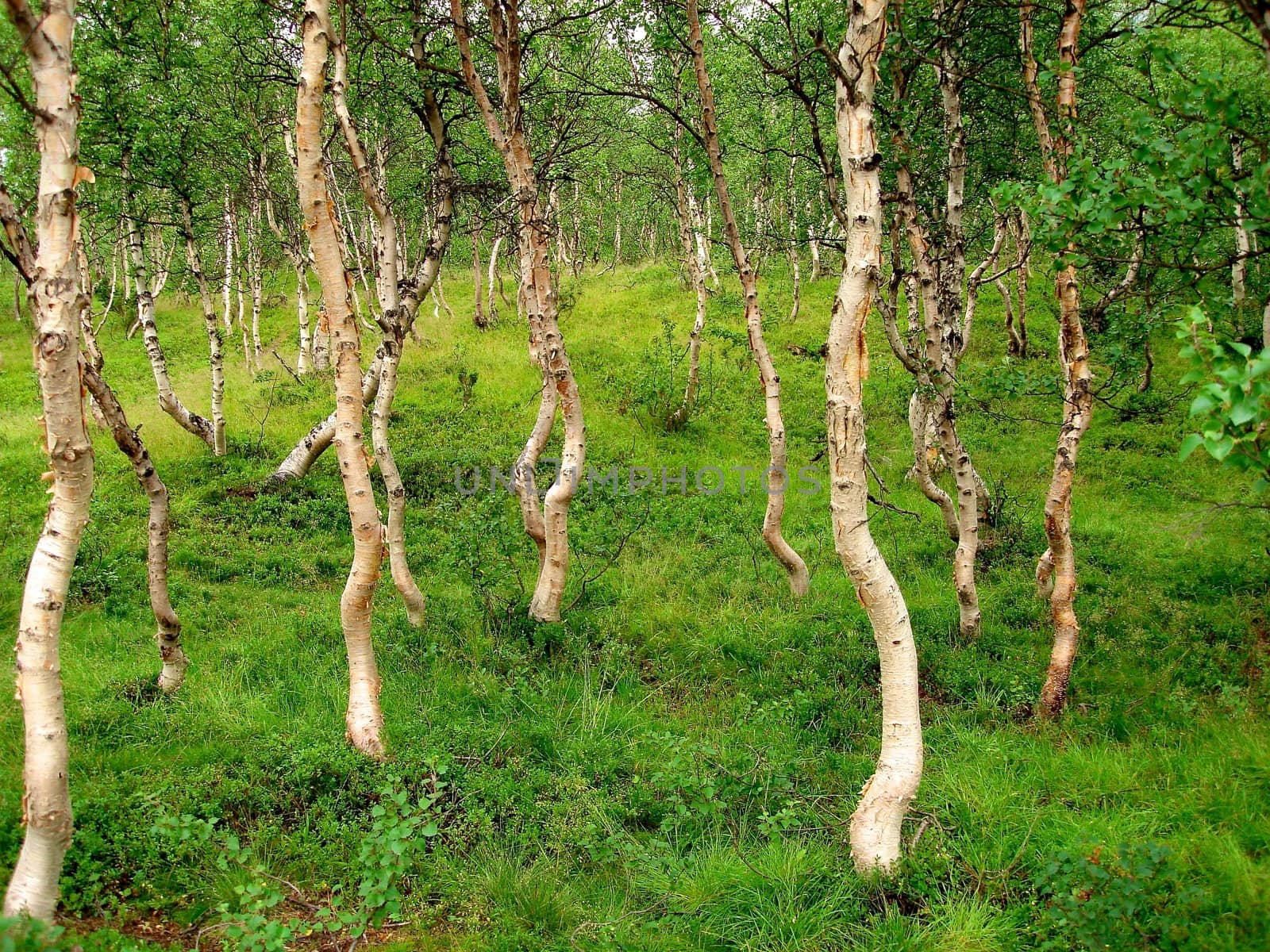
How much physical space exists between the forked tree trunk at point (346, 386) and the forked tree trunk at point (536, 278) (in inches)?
97.6

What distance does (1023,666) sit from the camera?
291 inches

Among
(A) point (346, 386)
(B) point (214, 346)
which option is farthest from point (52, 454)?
(B) point (214, 346)

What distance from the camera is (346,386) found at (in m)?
5.73

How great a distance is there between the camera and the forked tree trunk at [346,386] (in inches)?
210

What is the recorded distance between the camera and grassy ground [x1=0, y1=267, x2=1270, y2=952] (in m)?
4.23

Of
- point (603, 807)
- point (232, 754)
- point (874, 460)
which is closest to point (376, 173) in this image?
point (874, 460)

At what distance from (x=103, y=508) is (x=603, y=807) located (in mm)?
9167

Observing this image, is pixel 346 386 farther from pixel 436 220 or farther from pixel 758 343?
pixel 758 343

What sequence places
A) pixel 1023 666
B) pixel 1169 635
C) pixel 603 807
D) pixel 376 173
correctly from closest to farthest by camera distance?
→ 1. pixel 603 807
2. pixel 1023 666
3. pixel 1169 635
4. pixel 376 173

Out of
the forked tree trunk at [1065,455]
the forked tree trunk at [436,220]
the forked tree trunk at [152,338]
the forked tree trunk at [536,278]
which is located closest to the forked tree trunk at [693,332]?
the forked tree trunk at [436,220]

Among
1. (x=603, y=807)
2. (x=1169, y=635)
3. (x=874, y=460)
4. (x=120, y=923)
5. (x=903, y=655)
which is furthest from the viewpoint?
Result: (x=874, y=460)

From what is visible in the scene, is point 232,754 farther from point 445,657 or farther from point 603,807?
point 603,807

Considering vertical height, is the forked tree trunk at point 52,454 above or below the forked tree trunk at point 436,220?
below

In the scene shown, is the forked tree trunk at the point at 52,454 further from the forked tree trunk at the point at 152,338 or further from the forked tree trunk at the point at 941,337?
the forked tree trunk at the point at 152,338
